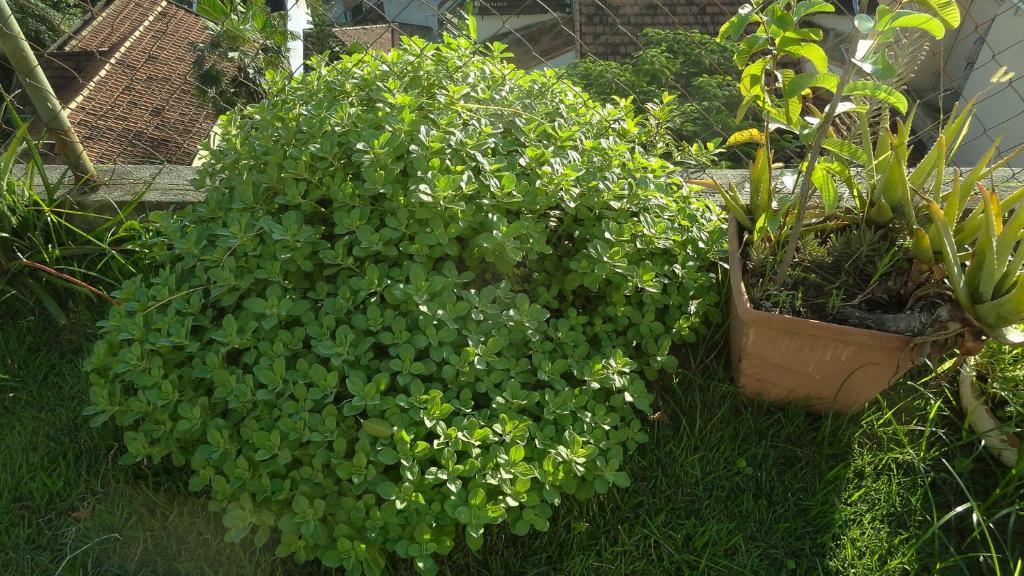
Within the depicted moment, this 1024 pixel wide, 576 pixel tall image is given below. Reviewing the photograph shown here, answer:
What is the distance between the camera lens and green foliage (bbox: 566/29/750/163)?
508 centimetres

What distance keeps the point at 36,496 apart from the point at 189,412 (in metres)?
0.59

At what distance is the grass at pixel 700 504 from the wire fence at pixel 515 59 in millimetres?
899

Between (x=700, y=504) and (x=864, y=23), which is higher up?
(x=864, y=23)

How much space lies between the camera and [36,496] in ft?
6.41

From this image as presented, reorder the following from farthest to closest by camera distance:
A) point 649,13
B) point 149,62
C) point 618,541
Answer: point 149,62, point 649,13, point 618,541

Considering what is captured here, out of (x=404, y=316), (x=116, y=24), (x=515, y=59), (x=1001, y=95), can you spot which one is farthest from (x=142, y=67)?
(x=404, y=316)

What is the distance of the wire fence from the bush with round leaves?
0.34 metres

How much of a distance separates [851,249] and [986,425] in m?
0.62

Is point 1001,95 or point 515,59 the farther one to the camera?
point 515,59

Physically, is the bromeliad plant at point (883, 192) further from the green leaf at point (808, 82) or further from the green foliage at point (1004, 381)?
the green foliage at point (1004, 381)

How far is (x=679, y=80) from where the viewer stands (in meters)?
7.29

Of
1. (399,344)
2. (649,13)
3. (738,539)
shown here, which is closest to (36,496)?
(399,344)

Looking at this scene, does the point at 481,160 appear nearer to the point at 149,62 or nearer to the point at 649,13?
the point at 649,13

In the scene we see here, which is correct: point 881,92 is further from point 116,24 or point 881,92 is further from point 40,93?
point 116,24
